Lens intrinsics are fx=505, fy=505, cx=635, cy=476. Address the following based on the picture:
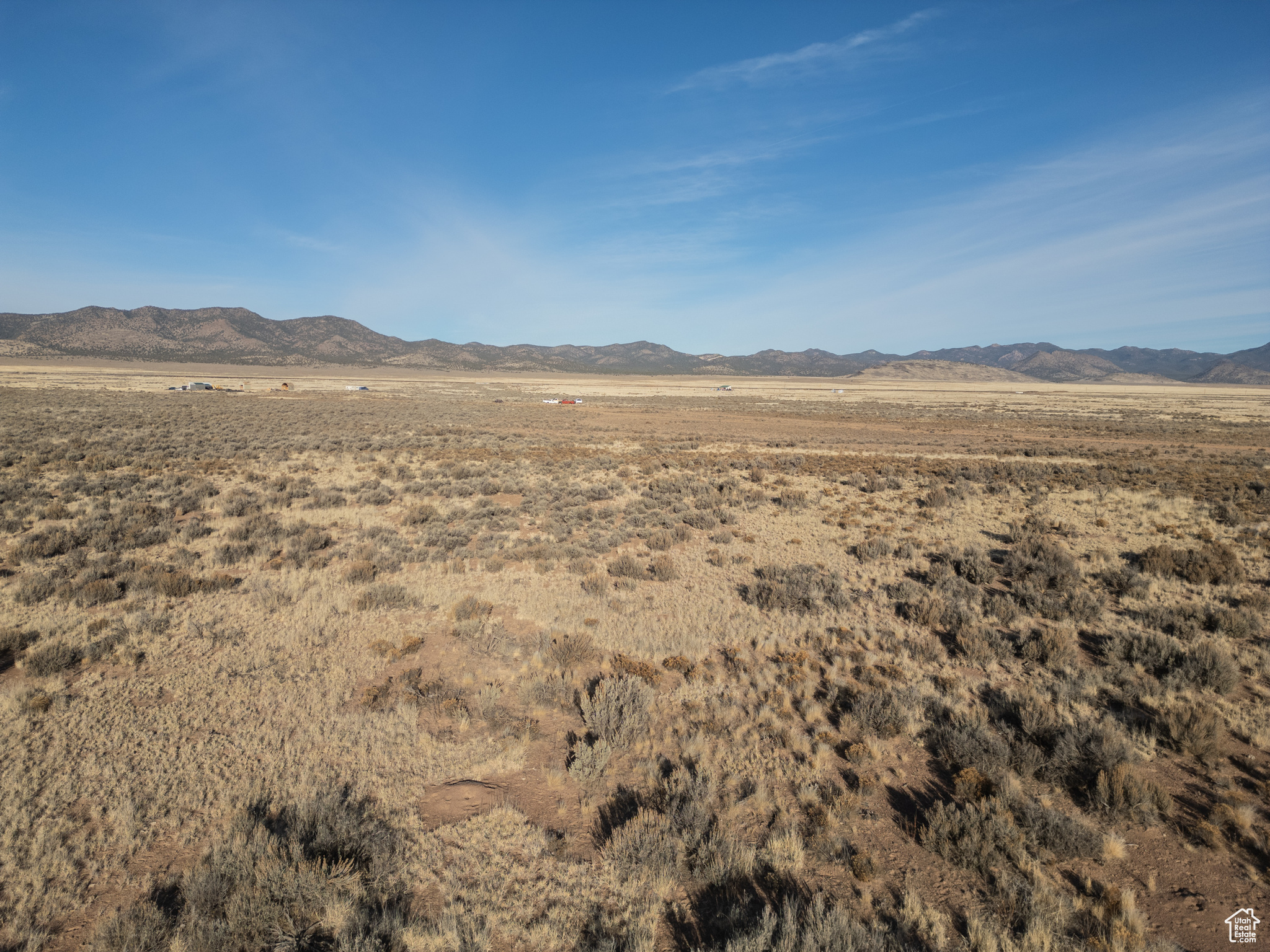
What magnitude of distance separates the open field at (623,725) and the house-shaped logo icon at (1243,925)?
0.20 feet

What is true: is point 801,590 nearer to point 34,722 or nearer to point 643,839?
point 643,839

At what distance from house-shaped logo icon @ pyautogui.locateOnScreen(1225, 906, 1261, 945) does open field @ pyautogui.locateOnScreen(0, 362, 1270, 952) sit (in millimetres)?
60

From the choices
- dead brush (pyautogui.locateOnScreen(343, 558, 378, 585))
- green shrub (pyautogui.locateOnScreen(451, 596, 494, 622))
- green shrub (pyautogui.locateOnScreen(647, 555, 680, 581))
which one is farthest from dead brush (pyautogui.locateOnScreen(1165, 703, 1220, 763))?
dead brush (pyautogui.locateOnScreen(343, 558, 378, 585))

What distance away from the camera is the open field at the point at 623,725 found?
12.7 ft

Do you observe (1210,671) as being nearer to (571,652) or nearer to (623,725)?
(623,725)

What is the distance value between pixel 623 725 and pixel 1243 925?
17.0 feet

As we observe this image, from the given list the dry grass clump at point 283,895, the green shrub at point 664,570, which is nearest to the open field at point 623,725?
the dry grass clump at point 283,895

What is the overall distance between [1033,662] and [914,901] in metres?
5.23

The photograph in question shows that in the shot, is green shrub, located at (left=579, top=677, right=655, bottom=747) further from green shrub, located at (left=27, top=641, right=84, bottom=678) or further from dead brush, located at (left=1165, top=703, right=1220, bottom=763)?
green shrub, located at (left=27, top=641, right=84, bottom=678)

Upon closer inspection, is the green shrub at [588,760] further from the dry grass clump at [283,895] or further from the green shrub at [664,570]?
the green shrub at [664,570]

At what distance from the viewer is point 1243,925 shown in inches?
149

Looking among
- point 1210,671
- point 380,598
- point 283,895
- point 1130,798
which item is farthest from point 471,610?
point 1210,671

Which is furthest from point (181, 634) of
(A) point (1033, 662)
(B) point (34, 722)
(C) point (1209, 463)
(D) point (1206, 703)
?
(C) point (1209, 463)

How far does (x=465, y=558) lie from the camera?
1163cm
